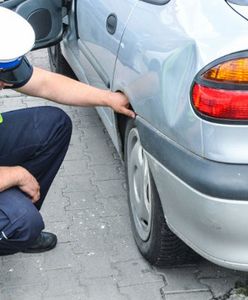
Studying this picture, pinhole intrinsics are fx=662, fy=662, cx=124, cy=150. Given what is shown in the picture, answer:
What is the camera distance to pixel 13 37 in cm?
253

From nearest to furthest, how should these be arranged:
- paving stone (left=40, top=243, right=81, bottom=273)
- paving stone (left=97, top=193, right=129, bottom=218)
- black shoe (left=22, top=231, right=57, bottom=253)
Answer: paving stone (left=40, top=243, right=81, bottom=273), black shoe (left=22, top=231, right=57, bottom=253), paving stone (left=97, top=193, right=129, bottom=218)

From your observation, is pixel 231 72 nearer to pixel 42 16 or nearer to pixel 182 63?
pixel 182 63

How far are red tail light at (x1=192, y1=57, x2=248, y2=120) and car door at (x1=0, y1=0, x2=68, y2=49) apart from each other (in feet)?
6.48

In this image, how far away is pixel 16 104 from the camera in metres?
5.60

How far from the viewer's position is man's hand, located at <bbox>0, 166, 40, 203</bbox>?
2.75m

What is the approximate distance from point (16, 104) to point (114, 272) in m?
2.72

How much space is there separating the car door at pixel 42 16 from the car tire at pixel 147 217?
123 cm

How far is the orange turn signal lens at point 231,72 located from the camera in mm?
2289

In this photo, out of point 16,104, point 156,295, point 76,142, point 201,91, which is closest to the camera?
point 201,91

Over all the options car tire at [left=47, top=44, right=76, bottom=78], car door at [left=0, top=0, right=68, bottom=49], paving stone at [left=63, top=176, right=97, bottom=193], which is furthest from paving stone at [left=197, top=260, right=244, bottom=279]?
car tire at [left=47, top=44, right=76, bottom=78]

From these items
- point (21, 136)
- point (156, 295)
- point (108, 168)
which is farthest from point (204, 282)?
point (108, 168)

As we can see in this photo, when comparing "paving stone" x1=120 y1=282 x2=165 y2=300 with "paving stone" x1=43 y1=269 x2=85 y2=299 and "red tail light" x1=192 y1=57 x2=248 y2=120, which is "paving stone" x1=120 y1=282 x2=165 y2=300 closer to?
"paving stone" x1=43 y1=269 x2=85 y2=299

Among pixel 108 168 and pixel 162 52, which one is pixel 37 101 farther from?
pixel 162 52

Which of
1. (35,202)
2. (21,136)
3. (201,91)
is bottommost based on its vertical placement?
(35,202)
